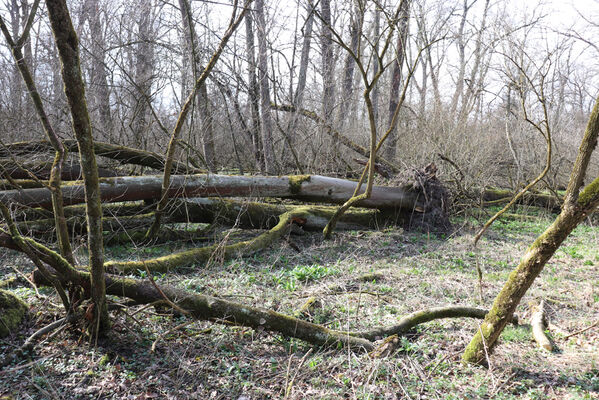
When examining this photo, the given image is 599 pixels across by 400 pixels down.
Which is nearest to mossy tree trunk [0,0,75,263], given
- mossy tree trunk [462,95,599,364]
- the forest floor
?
the forest floor

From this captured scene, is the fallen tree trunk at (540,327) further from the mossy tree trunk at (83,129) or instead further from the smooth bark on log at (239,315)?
the mossy tree trunk at (83,129)

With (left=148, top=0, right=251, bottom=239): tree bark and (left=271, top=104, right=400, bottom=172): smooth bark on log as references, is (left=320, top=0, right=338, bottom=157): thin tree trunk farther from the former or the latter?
(left=148, top=0, right=251, bottom=239): tree bark

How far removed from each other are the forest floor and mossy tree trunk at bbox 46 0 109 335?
372mm

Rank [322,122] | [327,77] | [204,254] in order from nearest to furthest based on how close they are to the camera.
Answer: [204,254], [322,122], [327,77]

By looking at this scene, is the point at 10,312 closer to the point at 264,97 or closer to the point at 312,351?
the point at 312,351

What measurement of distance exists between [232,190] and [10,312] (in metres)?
3.92

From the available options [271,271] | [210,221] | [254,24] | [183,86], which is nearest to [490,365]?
[271,271]

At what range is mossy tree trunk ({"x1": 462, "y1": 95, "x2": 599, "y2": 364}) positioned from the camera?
252cm

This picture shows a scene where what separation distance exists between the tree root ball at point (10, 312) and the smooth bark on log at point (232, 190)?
6.55ft

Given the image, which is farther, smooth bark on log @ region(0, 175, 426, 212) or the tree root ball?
smooth bark on log @ region(0, 175, 426, 212)

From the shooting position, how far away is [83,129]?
2756mm

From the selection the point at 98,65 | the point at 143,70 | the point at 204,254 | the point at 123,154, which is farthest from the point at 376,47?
the point at 98,65

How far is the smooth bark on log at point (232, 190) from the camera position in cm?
593

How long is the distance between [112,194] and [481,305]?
516cm
